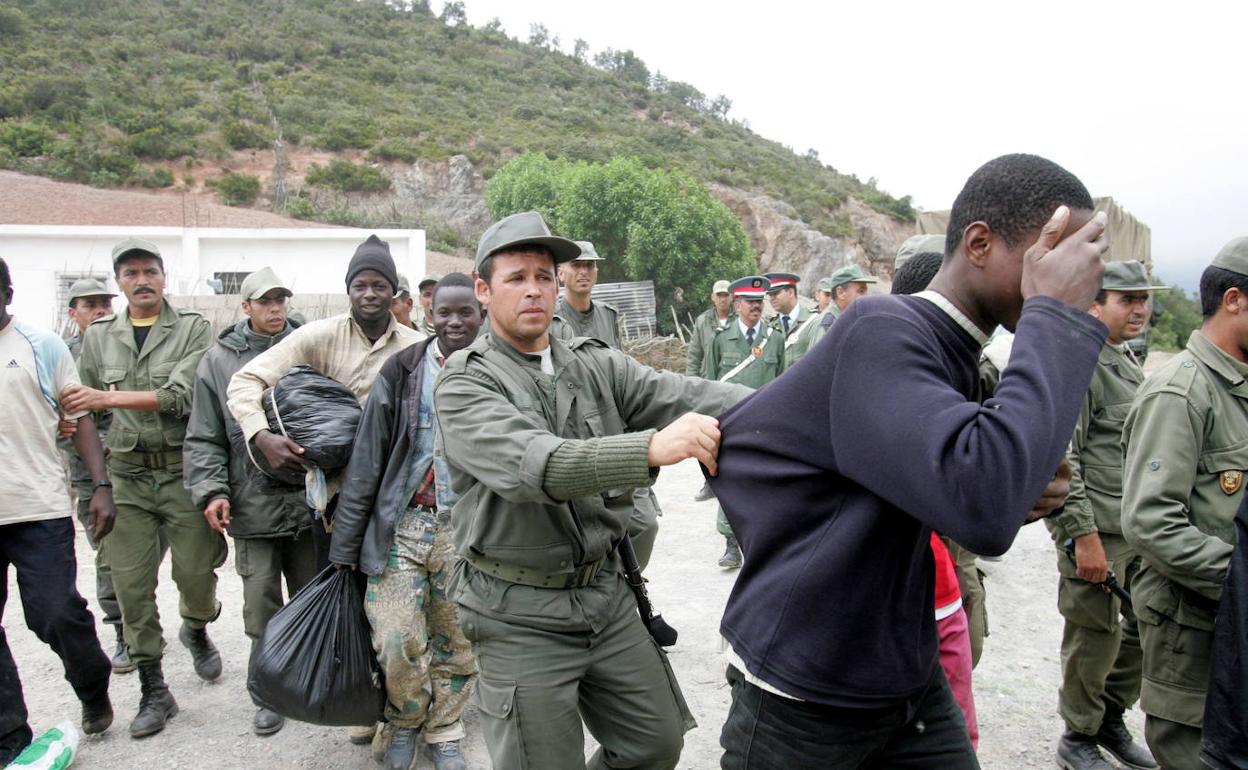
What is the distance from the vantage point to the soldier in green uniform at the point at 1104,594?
3662 mm

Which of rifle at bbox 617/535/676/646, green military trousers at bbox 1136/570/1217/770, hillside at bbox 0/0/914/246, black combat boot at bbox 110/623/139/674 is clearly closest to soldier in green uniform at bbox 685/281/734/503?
black combat boot at bbox 110/623/139/674

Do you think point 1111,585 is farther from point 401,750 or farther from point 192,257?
point 192,257

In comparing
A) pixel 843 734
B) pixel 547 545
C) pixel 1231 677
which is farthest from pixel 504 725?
pixel 1231 677

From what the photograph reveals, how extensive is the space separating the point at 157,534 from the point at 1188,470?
495 centimetres

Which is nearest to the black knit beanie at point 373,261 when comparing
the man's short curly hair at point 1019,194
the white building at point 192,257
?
the man's short curly hair at point 1019,194

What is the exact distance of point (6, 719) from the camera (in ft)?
12.4

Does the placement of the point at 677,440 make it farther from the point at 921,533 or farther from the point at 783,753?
the point at 783,753

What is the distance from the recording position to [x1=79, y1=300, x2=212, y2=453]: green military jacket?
4.68 m

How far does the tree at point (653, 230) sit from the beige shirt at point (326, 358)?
24.0 metres

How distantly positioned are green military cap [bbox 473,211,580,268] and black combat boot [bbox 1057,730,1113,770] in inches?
124

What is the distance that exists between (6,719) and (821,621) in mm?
3932

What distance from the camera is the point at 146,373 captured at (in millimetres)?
4766

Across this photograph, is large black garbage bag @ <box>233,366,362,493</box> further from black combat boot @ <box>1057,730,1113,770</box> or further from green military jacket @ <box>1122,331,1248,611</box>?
black combat boot @ <box>1057,730,1113,770</box>

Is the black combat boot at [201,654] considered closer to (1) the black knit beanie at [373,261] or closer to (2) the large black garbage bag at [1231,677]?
(1) the black knit beanie at [373,261]
